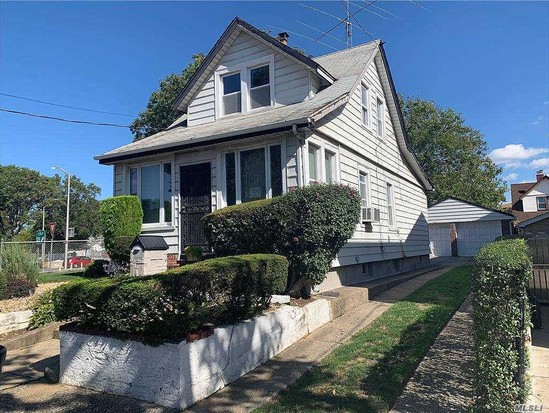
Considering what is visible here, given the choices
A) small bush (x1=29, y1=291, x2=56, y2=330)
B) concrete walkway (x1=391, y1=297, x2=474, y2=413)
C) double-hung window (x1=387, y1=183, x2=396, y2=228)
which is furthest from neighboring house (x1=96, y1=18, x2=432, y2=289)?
concrete walkway (x1=391, y1=297, x2=474, y2=413)

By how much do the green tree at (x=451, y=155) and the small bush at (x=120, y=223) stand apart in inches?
1278

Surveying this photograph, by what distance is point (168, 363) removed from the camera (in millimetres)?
4125

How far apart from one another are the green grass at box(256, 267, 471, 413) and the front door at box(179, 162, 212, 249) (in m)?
5.31

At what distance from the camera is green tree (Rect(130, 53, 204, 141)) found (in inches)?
1082

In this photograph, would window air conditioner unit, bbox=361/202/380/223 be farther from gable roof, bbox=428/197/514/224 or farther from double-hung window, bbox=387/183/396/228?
gable roof, bbox=428/197/514/224

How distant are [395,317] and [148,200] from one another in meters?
7.61

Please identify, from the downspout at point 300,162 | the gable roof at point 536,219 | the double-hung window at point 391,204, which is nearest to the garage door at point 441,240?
the double-hung window at point 391,204

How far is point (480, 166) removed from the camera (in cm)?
3784

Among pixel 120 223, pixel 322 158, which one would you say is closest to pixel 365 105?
pixel 322 158

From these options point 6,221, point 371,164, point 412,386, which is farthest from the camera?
point 6,221

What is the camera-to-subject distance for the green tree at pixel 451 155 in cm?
3675

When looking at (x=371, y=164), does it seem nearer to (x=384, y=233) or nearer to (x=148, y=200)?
(x=384, y=233)

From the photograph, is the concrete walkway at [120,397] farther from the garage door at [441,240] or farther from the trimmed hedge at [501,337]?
the garage door at [441,240]

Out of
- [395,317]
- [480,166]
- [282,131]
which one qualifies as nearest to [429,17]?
[282,131]
